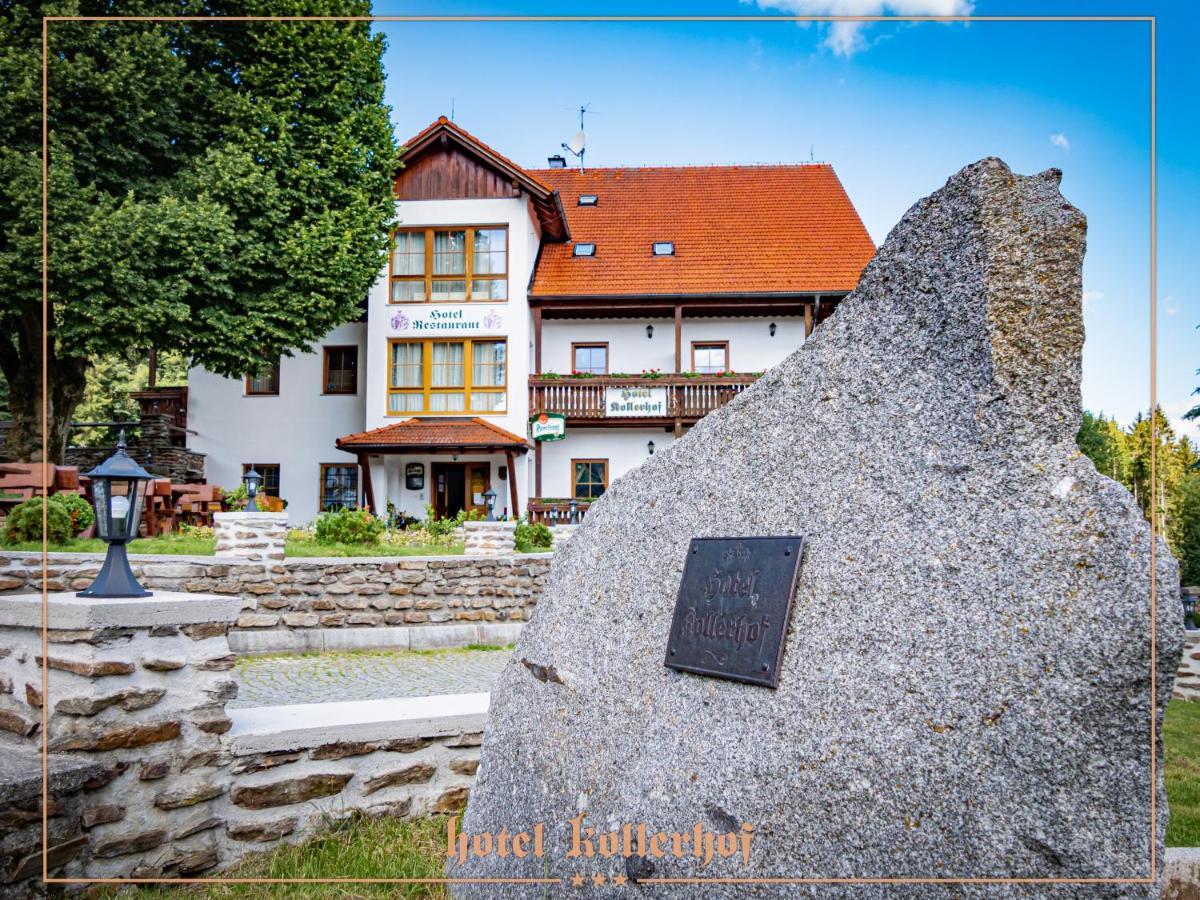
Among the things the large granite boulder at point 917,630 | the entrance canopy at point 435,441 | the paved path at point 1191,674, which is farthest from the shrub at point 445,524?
the large granite boulder at point 917,630

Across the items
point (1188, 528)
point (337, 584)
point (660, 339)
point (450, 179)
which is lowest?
point (1188, 528)

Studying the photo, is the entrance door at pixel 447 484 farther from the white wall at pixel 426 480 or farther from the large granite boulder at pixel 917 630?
the large granite boulder at pixel 917 630

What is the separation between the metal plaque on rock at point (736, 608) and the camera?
2.25 m

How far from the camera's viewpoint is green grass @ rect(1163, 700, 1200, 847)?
158 inches

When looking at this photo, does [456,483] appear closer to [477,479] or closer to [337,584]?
[477,479]

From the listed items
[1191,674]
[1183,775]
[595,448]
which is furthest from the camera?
[595,448]

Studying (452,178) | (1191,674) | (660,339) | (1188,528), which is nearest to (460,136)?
(452,178)

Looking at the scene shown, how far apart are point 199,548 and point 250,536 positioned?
2.71 metres

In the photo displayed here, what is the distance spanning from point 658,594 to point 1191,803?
372 cm

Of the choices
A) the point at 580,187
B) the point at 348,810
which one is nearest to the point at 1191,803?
the point at 348,810

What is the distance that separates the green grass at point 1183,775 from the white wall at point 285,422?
18.7m

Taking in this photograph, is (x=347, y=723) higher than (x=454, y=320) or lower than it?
lower

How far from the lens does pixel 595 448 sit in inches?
843

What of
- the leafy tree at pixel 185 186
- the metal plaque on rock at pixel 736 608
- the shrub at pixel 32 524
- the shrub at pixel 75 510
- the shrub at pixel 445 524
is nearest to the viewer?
the metal plaque on rock at pixel 736 608
